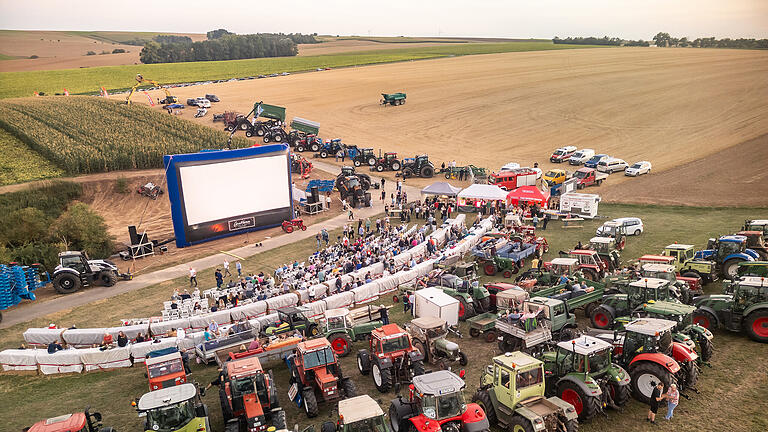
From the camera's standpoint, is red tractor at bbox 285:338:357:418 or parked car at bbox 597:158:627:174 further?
parked car at bbox 597:158:627:174

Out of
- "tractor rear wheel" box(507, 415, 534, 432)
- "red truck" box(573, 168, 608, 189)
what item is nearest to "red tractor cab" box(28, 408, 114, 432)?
"tractor rear wheel" box(507, 415, 534, 432)

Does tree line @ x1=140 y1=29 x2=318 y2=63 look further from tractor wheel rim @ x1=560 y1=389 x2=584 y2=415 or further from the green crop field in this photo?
tractor wheel rim @ x1=560 y1=389 x2=584 y2=415

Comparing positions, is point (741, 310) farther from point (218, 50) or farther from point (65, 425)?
point (218, 50)

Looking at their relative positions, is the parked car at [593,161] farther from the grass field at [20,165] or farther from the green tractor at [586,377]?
the grass field at [20,165]

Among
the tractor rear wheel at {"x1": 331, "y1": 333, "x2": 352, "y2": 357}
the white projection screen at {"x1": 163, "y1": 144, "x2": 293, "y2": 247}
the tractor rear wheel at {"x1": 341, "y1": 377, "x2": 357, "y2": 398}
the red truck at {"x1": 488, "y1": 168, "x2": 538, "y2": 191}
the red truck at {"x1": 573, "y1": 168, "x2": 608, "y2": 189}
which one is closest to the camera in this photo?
the tractor rear wheel at {"x1": 341, "y1": 377, "x2": 357, "y2": 398}

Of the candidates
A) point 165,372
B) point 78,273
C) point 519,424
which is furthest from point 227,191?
point 519,424

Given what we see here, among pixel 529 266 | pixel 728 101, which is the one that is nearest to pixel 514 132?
pixel 728 101
